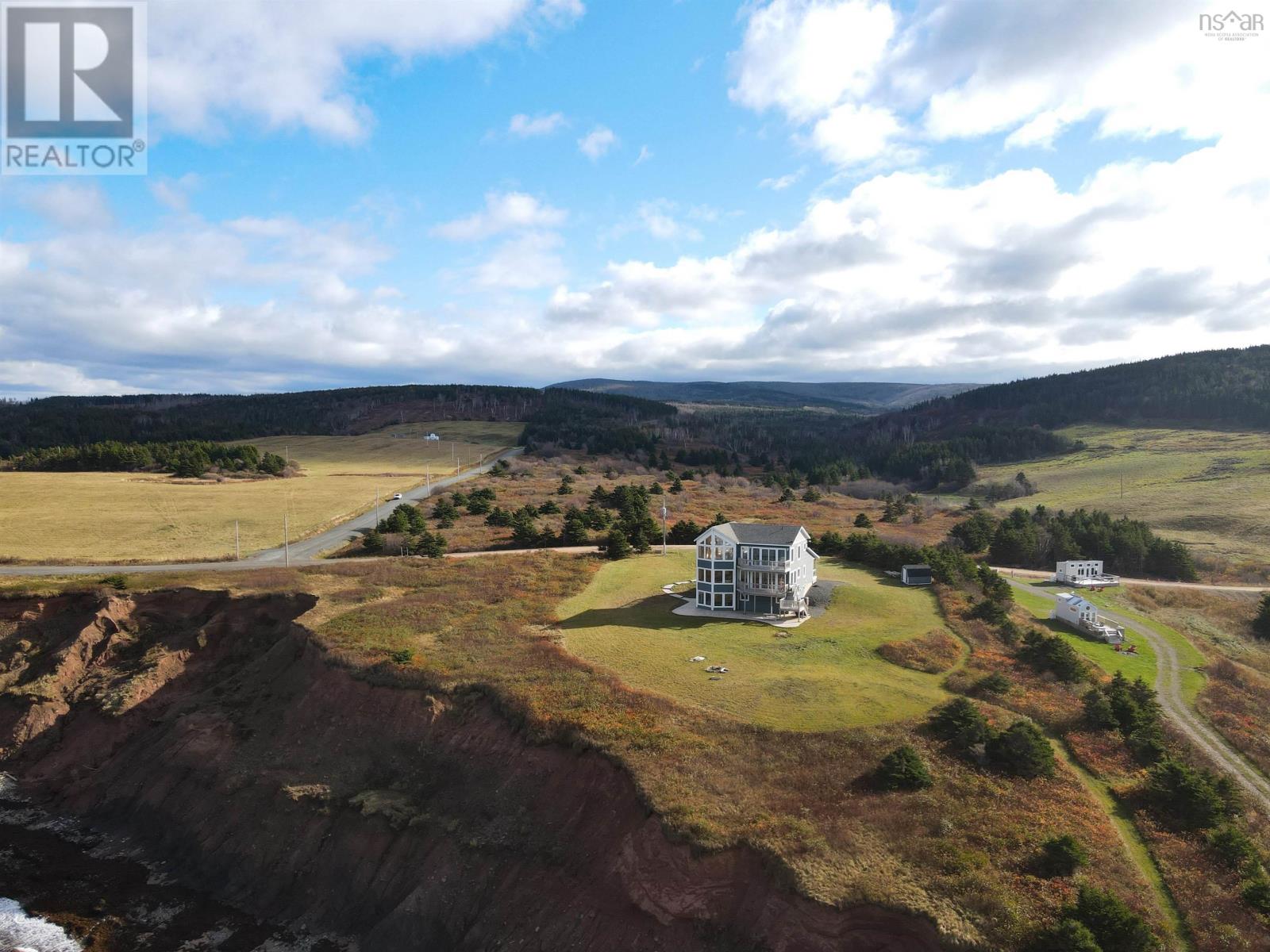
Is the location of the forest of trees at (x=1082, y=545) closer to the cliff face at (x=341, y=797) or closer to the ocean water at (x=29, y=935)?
the cliff face at (x=341, y=797)

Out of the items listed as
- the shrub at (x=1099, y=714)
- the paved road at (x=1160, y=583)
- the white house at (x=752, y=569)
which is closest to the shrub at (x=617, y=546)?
the white house at (x=752, y=569)

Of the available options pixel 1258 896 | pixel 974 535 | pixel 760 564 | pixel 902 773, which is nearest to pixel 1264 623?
pixel 974 535

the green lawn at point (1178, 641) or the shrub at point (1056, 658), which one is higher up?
the shrub at point (1056, 658)

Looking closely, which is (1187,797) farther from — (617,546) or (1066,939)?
(617,546)

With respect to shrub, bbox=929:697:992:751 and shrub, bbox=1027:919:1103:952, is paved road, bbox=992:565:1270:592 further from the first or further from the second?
shrub, bbox=1027:919:1103:952

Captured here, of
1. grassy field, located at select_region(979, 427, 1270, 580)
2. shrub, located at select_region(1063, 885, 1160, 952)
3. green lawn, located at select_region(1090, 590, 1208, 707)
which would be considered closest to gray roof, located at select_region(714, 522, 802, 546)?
green lawn, located at select_region(1090, 590, 1208, 707)

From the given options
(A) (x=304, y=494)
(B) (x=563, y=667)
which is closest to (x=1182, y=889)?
(B) (x=563, y=667)

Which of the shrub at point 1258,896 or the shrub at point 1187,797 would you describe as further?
the shrub at point 1187,797
